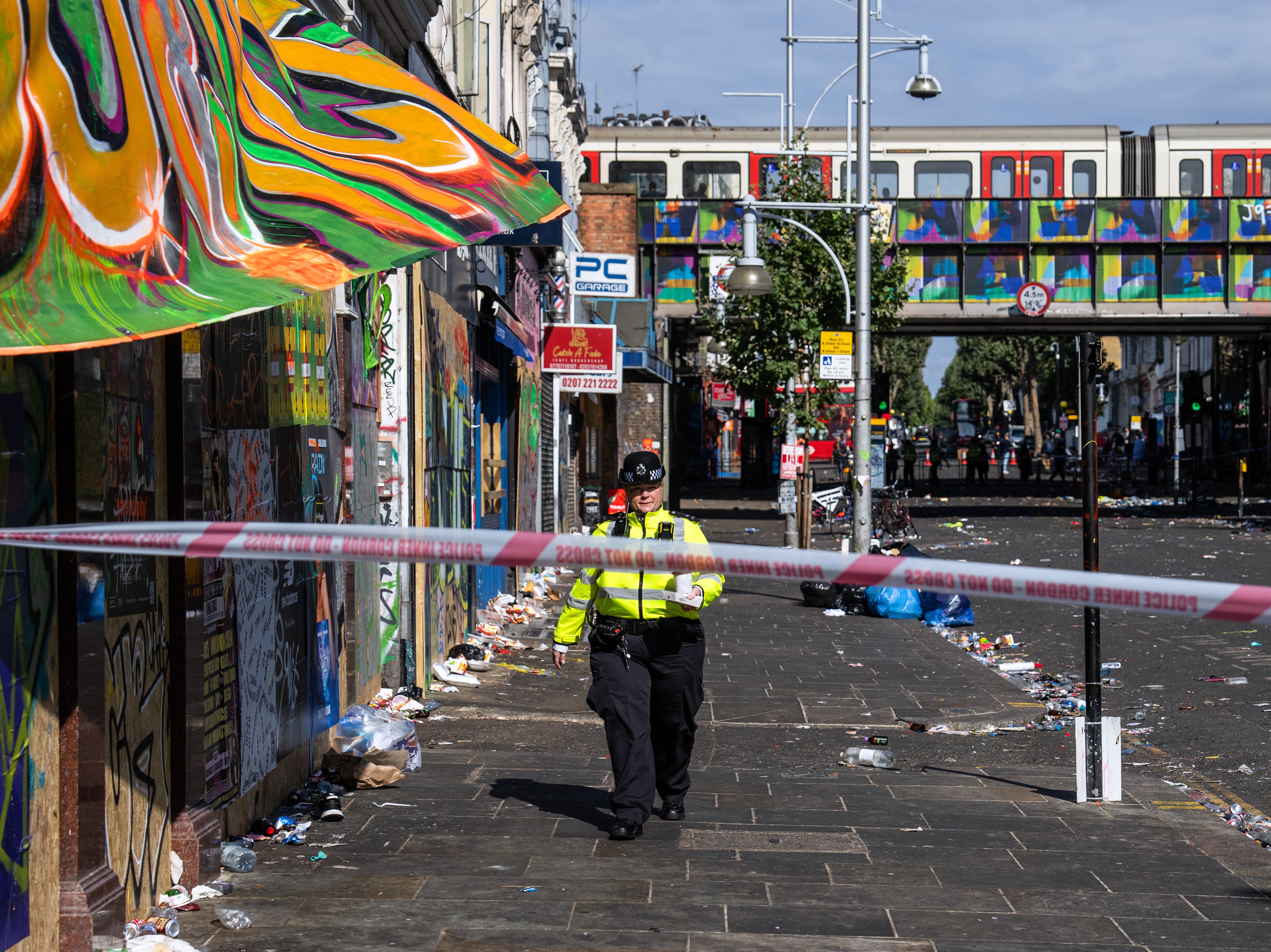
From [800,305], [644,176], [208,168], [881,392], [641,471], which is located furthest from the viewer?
[881,392]

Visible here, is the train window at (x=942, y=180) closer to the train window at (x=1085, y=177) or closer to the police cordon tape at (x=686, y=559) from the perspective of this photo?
the train window at (x=1085, y=177)

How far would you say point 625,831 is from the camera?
636 cm

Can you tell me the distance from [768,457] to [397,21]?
4839cm

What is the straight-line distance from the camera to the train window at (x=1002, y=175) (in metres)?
33.7

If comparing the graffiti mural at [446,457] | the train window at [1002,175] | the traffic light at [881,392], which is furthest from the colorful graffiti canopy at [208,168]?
the traffic light at [881,392]

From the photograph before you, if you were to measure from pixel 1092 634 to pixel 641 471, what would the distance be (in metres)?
2.54

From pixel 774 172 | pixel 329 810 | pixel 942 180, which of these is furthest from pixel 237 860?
pixel 942 180

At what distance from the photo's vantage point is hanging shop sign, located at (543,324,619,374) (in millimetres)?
21219

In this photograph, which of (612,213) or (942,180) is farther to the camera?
(612,213)

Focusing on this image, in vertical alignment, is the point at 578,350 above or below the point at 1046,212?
below

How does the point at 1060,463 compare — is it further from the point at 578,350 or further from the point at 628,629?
the point at 628,629

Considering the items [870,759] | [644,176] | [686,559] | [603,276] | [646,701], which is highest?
[644,176]

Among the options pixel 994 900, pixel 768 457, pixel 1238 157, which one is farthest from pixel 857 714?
pixel 768 457

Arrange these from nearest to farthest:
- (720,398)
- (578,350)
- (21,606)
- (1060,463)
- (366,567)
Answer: (21,606)
(366,567)
(578,350)
(1060,463)
(720,398)
